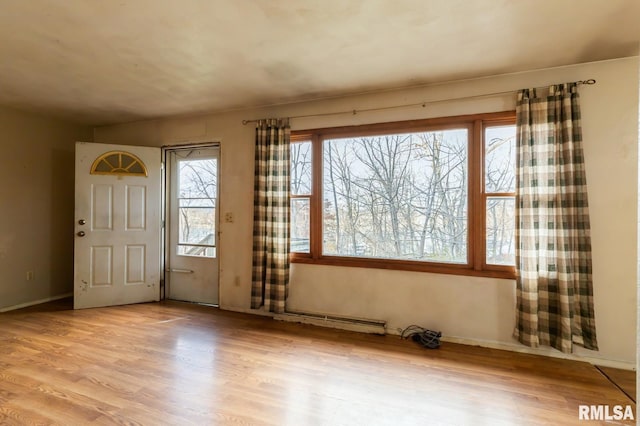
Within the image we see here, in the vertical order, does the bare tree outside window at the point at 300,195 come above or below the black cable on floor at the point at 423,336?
above

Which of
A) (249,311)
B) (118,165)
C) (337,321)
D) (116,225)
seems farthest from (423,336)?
(118,165)

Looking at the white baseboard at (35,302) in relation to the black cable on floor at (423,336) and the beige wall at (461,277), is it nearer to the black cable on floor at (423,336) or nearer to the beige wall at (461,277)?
the beige wall at (461,277)

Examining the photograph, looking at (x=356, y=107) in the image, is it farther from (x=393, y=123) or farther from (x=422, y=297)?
(x=422, y=297)

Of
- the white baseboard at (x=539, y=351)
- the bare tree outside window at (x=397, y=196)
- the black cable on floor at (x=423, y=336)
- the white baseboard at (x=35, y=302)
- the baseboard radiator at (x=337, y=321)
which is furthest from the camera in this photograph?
the white baseboard at (x=35, y=302)

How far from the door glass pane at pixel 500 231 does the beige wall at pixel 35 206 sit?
5.54 m

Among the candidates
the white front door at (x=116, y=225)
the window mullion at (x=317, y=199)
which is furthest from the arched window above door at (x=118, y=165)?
the window mullion at (x=317, y=199)

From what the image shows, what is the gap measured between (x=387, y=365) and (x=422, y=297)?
848 mm

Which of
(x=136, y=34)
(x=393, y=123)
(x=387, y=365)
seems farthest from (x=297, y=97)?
(x=387, y=365)

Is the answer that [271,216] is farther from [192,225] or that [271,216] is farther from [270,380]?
[270,380]

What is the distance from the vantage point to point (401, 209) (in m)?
3.22

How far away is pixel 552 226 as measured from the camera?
2.58 meters

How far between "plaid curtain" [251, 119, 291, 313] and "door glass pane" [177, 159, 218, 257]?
88 cm

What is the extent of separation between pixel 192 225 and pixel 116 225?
3.12 feet

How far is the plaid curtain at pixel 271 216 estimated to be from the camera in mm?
3498
